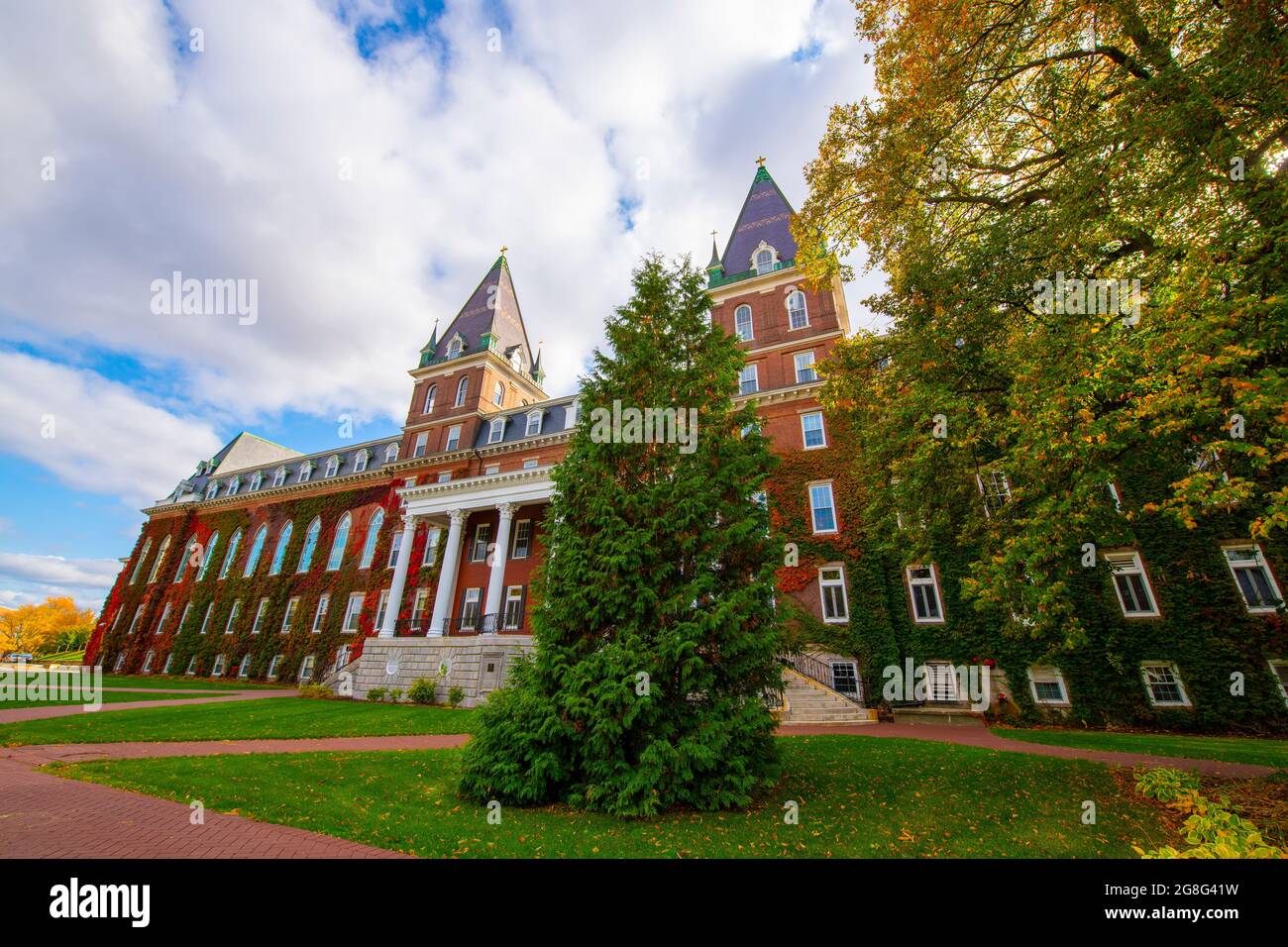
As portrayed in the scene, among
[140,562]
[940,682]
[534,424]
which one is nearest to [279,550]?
[140,562]

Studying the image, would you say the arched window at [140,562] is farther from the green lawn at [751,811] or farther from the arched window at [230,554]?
the green lawn at [751,811]

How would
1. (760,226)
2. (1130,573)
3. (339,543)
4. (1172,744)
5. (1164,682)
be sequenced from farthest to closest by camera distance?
(339,543), (760,226), (1130,573), (1164,682), (1172,744)

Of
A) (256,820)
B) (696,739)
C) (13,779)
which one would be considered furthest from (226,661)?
(696,739)

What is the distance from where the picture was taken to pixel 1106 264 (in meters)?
9.34

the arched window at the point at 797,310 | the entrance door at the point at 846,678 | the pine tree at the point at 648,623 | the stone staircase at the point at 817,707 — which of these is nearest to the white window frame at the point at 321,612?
the stone staircase at the point at 817,707

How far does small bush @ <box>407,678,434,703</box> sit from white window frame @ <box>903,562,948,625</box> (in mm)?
21529

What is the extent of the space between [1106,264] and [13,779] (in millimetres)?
21482

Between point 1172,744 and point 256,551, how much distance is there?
5334cm

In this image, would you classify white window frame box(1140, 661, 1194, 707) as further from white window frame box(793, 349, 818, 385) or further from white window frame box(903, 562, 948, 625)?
white window frame box(793, 349, 818, 385)

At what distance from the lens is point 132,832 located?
609cm

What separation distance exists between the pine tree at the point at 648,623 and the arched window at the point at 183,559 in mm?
51711

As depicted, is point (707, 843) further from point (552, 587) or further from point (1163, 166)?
point (1163, 166)

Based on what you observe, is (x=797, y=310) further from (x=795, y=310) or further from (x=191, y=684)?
(x=191, y=684)

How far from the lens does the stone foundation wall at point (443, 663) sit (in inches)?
888
